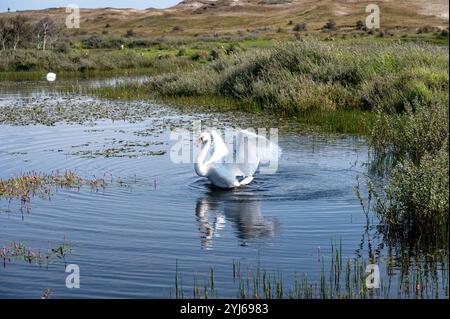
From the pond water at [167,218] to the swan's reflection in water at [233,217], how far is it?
0.02 meters

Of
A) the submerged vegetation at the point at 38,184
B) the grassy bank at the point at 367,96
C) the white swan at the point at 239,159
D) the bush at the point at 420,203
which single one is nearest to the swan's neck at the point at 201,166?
the white swan at the point at 239,159

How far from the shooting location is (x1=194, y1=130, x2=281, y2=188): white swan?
40.6 ft

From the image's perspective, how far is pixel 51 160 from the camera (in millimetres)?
15688

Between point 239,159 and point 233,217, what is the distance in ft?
6.81

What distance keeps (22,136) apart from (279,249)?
12.4 metres

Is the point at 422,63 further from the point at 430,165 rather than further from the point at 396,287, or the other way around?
the point at 396,287

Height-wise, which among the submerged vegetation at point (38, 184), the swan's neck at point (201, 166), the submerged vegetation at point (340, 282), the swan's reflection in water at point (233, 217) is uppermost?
the swan's neck at point (201, 166)

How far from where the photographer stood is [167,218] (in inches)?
418

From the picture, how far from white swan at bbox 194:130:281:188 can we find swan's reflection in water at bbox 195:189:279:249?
0.84 feet

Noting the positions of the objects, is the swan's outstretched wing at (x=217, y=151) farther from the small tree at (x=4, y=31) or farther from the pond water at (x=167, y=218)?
the small tree at (x=4, y=31)

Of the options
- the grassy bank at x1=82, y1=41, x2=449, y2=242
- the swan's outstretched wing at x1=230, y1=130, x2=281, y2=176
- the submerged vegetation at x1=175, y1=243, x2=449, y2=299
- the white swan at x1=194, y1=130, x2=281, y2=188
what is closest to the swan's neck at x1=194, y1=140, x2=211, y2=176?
the white swan at x1=194, y1=130, x2=281, y2=188

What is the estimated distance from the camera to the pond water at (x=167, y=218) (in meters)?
8.23
